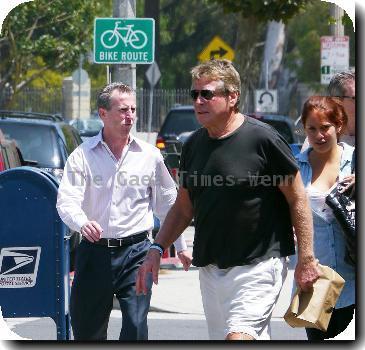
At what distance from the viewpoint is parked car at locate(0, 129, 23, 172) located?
38.5 ft

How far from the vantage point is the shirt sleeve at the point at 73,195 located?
7.01 meters

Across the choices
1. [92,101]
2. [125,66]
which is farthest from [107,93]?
[92,101]

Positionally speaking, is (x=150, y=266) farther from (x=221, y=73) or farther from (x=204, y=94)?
(x=221, y=73)

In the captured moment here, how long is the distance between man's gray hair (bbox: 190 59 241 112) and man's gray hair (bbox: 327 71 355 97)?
96 cm

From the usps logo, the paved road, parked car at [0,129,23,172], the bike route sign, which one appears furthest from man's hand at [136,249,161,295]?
the bike route sign

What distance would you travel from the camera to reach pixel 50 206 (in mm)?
7758

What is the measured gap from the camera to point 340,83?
702 cm

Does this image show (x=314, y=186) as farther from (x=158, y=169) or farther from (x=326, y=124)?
(x=158, y=169)

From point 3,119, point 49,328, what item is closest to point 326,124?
point 49,328

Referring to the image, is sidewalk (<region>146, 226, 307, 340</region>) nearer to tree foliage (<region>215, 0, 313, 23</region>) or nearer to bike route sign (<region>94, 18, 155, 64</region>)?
bike route sign (<region>94, 18, 155, 64</region>)

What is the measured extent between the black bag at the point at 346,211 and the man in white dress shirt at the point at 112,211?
3.59ft

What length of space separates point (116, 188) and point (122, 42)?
5751 mm

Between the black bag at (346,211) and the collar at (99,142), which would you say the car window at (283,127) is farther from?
the black bag at (346,211)

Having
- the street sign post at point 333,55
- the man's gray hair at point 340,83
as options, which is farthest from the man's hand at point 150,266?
A: the street sign post at point 333,55
